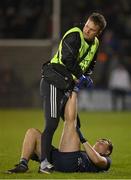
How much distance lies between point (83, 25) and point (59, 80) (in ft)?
2.55

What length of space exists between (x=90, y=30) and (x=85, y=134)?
719 cm

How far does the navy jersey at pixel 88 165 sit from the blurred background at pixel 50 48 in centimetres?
1359

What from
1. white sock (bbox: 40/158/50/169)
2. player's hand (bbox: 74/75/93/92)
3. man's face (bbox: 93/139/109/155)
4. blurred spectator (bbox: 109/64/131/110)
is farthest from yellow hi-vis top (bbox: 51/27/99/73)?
blurred spectator (bbox: 109/64/131/110)

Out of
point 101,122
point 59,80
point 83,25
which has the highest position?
point 83,25

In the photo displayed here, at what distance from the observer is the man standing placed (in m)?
11.1

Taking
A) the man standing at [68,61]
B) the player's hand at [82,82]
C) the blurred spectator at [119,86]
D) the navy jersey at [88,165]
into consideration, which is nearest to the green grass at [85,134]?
the navy jersey at [88,165]

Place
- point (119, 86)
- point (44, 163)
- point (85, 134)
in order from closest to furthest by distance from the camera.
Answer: point (44, 163) → point (85, 134) → point (119, 86)

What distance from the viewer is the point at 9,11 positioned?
2648 cm

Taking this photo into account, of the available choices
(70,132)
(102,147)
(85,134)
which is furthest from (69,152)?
(85,134)

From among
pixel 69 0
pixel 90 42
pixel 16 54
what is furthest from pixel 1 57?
pixel 90 42

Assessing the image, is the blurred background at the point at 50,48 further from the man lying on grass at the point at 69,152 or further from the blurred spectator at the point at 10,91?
the man lying on grass at the point at 69,152

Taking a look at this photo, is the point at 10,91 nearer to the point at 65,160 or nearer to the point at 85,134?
the point at 85,134

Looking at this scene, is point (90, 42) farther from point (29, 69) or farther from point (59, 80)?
point (29, 69)

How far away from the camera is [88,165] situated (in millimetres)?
11242
